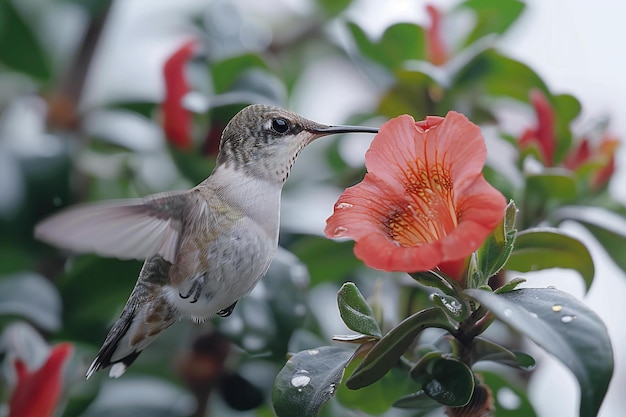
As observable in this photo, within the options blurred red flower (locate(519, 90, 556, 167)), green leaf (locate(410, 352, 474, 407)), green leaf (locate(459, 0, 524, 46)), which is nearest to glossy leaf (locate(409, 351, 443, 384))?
green leaf (locate(410, 352, 474, 407))

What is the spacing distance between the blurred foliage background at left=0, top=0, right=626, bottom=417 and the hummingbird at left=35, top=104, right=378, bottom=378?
23 cm

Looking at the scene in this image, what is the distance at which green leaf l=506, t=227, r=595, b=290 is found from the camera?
1.19m

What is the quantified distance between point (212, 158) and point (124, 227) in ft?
2.28

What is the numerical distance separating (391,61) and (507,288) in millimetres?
1045

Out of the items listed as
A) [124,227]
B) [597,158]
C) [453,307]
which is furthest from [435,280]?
[597,158]

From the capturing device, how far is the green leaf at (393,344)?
3.09ft

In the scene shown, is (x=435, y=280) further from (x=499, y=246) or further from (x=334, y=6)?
(x=334, y=6)

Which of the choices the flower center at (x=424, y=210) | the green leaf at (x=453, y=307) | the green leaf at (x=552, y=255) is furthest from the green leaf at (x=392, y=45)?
the green leaf at (x=453, y=307)

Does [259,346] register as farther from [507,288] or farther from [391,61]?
[391,61]

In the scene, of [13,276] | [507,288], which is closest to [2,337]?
[13,276]

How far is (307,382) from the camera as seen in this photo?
0.98 m

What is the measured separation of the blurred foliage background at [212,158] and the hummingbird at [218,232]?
226 mm

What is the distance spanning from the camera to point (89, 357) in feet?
5.40

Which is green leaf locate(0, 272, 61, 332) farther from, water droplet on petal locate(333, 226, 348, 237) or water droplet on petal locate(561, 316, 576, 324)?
water droplet on petal locate(561, 316, 576, 324)
